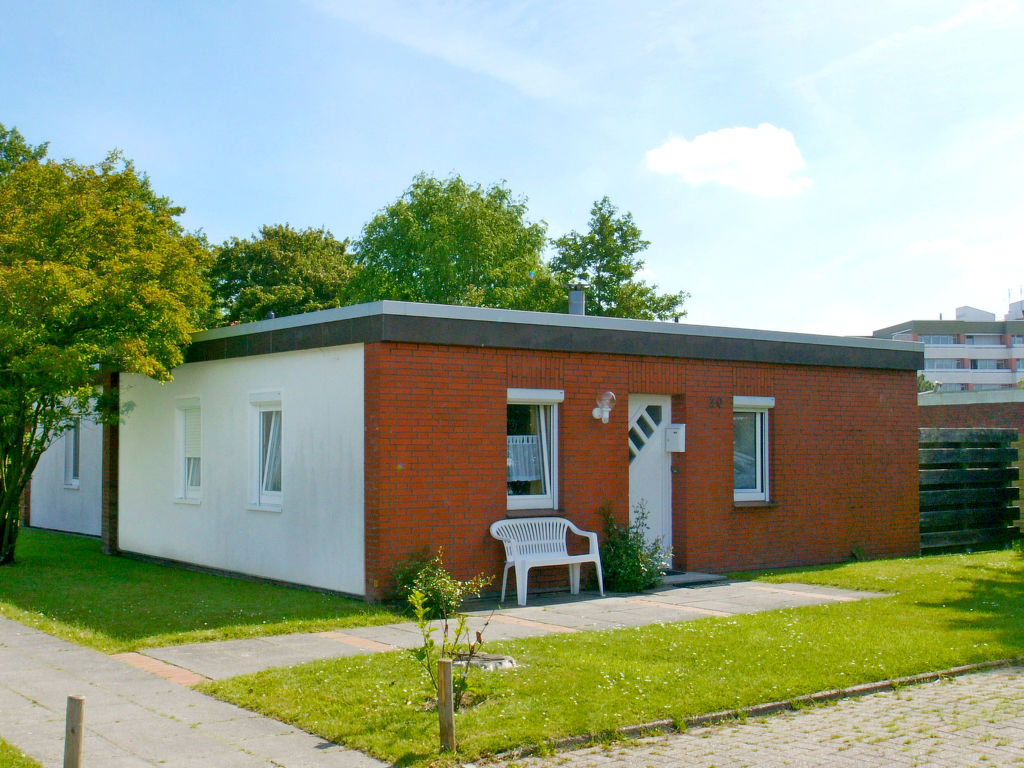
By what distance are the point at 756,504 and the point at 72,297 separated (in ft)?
31.8

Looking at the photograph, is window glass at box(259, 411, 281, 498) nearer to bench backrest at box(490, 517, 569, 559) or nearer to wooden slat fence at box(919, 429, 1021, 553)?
bench backrest at box(490, 517, 569, 559)

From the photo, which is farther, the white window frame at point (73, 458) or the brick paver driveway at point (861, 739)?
the white window frame at point (73, 458)

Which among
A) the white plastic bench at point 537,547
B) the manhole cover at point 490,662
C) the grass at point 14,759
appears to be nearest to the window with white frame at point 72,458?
the white plastic bench at point 537,547

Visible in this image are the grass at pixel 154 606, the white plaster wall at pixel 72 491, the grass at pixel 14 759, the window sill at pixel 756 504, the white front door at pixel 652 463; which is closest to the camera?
the grass at pixel 14 759

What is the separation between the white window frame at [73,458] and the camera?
2159 centimetres

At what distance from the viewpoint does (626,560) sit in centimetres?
1325

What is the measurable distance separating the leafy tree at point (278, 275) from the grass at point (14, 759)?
3856 cm

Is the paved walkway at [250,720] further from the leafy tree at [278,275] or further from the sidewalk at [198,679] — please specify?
the leafy tree at [278,275]

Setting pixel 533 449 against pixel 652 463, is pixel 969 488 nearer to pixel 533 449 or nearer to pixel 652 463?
pixel 652 463

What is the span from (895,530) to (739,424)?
3795 millimetres

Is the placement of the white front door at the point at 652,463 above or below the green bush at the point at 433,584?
above

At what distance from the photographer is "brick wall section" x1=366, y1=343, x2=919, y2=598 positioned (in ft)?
39.3

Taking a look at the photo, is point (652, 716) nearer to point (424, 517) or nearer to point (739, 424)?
point (424, 517)

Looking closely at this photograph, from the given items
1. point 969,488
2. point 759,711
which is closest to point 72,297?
point 759,711
